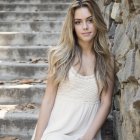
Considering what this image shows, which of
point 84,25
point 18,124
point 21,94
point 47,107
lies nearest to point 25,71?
point 21,94

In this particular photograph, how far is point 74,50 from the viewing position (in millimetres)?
2896

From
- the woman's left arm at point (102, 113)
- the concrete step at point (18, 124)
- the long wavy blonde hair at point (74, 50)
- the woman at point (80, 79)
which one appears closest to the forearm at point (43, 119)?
the woman at point (80, 79)

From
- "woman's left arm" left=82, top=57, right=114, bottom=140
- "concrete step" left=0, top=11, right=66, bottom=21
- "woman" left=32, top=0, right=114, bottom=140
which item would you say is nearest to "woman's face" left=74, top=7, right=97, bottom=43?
"woman" left=32, top=0, right=114, bottom=140

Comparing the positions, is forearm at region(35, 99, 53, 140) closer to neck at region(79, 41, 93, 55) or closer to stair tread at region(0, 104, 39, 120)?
neck at region(79, 41, 93, 55)

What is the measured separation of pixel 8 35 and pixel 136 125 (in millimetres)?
3228

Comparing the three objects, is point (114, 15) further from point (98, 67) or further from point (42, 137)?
point (42, 137)

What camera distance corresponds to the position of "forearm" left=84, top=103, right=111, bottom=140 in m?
2.75

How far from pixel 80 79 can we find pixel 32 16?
3492mm

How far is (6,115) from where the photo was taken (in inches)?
139

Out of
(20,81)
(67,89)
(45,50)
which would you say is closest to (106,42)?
(67,89)

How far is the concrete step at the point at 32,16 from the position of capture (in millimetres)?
6066

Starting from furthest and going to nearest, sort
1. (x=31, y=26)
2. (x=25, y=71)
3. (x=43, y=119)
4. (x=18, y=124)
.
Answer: (x=31, y=26) → (x=25, y=71) → (x=18, y=124) → (x=43, y=119)

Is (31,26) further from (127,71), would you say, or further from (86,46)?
(127,71)

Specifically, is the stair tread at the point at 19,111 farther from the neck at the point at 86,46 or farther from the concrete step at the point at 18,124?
the neck at the point at 86,46
